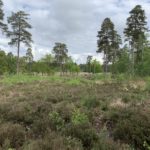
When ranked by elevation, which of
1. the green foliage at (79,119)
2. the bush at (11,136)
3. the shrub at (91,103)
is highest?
the shrub at (91,103)

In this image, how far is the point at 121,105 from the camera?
27.5 feet

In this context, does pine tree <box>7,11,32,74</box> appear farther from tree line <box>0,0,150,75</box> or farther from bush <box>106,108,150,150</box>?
bush <box>106,108,150,150</box>

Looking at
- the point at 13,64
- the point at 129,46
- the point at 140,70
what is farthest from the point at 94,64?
the point at 140,70

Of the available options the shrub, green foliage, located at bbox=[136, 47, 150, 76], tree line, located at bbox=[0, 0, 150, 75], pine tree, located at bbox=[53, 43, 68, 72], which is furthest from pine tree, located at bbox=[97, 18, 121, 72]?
the shrub

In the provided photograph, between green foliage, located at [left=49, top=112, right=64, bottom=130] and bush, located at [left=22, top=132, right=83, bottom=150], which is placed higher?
green foliage, located at [left=49, top=112, right=64, bottom=130]

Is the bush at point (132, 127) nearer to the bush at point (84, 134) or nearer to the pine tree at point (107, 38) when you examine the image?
the bush at point (84, 134)

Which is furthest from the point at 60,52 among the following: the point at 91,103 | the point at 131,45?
the point at 91,103

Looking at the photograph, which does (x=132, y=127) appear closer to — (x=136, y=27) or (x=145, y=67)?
(x=145, y=67)

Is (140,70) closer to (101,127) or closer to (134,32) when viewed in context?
(134,32)

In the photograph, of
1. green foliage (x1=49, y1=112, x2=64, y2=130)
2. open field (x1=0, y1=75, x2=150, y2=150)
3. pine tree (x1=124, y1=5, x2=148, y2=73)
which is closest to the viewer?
open field (x1=0, y1=75, x2=150, y2=150)

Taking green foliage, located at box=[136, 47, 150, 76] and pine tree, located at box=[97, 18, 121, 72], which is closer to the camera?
green foliage, located at box=[136, 47, 150, 76]

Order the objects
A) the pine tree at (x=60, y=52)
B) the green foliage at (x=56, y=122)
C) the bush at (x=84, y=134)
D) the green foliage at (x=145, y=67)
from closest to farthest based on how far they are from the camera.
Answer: the bush at (x=84, y=134), the green foliage at (x=56, y=122), the green foliage at (x=145, y=67), the pine tree at (x=60, y=52)

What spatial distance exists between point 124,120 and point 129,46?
119 feet

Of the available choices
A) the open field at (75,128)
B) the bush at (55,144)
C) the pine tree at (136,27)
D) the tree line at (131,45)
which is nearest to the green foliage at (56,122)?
the open field at (75,128)
